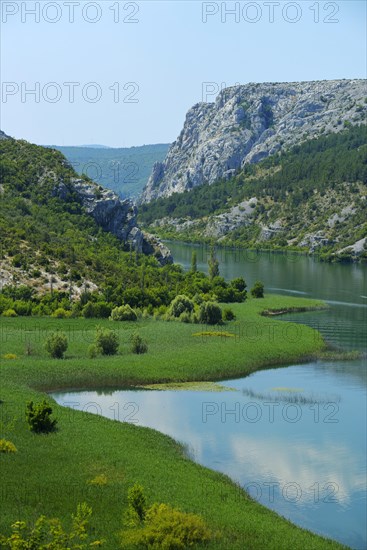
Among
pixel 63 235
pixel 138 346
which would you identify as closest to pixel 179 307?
pixel 138 346

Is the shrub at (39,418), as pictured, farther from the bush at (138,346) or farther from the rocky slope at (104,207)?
the rocky slope at (104,207)

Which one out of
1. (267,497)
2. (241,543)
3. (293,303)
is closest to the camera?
(241,543)

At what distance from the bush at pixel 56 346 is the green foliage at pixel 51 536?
4124cm

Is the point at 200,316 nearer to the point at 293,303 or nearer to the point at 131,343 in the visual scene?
the point at 131,343

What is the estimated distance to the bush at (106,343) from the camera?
253 feet

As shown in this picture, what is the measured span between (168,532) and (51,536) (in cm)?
496

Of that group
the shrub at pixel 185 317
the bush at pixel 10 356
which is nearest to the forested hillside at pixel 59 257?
the shrub at pixel 185 317

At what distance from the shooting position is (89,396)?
66.8 metres

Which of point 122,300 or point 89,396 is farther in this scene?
point 122,300

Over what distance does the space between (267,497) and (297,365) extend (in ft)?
→ 124

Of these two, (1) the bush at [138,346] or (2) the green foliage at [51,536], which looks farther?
(1) the bush at [138,346]

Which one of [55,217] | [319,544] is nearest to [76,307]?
[55,217]

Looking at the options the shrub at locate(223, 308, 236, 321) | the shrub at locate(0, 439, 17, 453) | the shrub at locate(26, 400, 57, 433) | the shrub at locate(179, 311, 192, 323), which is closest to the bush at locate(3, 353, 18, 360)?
the shrub at locate(26, 400, 57, 433)

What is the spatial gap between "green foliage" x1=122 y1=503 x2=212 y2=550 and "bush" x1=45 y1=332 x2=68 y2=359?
4177cm
